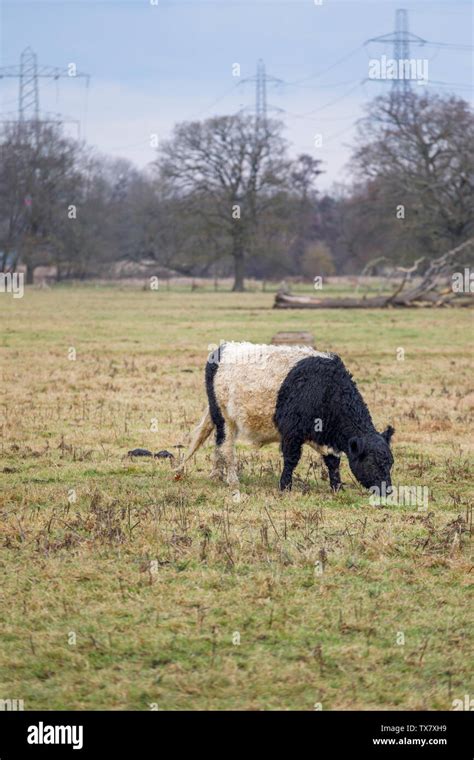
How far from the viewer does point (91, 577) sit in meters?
8.22

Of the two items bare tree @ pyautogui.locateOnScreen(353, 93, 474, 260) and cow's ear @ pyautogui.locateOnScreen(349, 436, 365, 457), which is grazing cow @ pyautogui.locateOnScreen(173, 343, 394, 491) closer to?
cow's ear @ pyautogui.locateOnScreen(349, 436, 365, 457)

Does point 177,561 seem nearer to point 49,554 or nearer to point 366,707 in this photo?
point 49,554

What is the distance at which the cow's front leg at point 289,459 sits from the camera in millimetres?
10992

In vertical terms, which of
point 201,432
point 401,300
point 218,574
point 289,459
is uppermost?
point 401,300

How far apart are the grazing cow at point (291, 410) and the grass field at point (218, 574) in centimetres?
38

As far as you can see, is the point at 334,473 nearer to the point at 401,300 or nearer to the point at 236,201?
the point at 401,300

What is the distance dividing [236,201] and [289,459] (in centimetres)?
6284

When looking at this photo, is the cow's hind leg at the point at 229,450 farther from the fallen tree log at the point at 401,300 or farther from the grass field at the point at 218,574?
the fallen tree log at the point at 401,300

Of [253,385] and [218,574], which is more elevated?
[253,385]

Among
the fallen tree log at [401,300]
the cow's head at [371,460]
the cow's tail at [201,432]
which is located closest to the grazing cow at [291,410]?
the cow's head at [371,460]

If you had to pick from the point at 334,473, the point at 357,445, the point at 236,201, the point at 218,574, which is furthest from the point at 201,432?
the point at 236,201

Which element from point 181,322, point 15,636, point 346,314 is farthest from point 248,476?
point 346,314

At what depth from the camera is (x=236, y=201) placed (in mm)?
72562

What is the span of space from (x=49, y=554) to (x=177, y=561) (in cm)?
104
